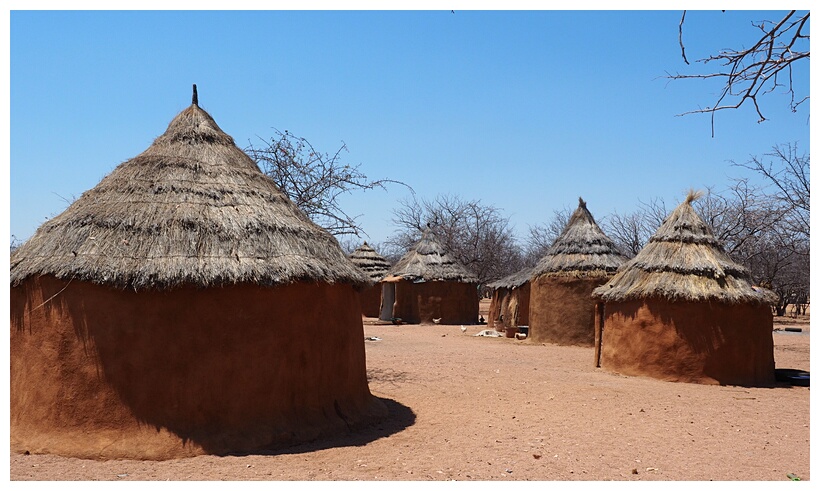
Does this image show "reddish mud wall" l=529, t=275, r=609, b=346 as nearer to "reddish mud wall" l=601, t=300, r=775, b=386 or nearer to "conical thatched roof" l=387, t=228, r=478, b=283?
"reddish mud wall" l=601, t=300, r=775, b=386

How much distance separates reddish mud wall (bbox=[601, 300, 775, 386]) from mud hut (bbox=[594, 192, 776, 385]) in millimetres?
14

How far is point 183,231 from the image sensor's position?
682cm

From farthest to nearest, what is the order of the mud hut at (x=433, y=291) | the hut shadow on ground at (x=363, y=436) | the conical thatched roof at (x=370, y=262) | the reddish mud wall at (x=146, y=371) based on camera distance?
the conical thatched roof at (x=370, y=262), the mud hut at (x=433, y=291), the hut shadow on ground at (x=363, y=436), the reddish mud wall at (x=146, y=371)

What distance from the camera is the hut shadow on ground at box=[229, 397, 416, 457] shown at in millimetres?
6555

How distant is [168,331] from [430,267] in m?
18.1

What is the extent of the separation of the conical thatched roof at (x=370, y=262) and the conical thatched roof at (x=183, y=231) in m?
18.9

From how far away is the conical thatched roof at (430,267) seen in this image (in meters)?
23.8

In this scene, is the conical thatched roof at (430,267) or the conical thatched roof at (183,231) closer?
the conical thatched roof at (183,231)

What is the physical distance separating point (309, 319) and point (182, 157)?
2269 mm

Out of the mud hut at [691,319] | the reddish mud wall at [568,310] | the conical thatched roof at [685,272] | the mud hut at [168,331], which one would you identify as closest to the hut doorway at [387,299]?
the reddish mud wall at [568,310]

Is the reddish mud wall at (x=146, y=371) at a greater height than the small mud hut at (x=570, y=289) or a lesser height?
lesser

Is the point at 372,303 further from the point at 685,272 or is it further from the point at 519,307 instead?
the point at 685,272

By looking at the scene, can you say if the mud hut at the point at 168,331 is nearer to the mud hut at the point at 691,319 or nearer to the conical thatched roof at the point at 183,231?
the conical thatched roof at the point at 183,231

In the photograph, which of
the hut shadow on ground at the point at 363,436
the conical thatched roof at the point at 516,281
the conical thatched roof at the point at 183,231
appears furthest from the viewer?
the conical thatched roof at the point at 516,281
